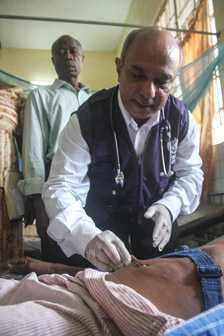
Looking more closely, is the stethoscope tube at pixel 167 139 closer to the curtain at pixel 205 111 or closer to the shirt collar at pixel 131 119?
the shirt collar at pixel 131 119

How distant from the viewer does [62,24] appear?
15.4 feet

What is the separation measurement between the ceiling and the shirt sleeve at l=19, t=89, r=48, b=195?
2648mm

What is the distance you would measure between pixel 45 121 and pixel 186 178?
2.50 feet

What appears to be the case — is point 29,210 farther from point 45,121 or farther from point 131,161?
point 131,161

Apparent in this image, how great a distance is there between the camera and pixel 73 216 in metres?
0.90

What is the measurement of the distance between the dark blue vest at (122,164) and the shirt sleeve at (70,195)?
3 cm

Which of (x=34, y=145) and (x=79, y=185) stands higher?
(x=34, y=145)

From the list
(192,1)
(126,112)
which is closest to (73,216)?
(126,112)

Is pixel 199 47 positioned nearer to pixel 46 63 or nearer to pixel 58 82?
pixel 58 82

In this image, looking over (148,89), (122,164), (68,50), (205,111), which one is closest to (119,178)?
(122,164)

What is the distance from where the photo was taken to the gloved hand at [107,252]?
0.73 metres

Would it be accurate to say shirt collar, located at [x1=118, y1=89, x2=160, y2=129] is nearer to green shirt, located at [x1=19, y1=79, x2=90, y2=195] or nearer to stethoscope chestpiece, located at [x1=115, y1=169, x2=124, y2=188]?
stethoscope chestpiece, located at [x1=115, y1=169, x2=124, y2=188]

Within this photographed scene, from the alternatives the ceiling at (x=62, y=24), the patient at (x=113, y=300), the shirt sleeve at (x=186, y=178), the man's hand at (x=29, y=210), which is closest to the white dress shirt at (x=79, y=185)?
the shirt sleeve at (x=186, y=178)

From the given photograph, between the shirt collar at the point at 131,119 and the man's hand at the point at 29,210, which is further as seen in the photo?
the man's hand at the point at 29,210
